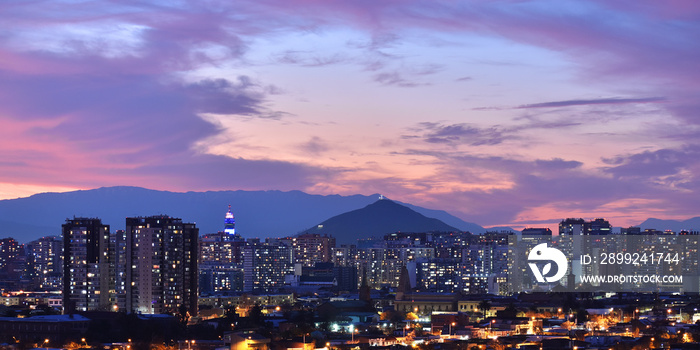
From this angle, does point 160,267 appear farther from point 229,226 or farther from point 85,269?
point 229,226

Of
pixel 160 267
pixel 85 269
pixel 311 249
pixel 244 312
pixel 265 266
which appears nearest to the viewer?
pixel 160 267

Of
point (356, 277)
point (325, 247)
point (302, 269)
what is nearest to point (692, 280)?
point (356, 277)

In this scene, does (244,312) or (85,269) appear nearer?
(85,269)

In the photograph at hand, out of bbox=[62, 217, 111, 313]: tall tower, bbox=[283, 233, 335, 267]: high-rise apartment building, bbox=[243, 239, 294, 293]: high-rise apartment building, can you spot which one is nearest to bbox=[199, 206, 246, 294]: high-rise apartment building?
bbox=[243, 239, 294, 293]: high-rise apartment building

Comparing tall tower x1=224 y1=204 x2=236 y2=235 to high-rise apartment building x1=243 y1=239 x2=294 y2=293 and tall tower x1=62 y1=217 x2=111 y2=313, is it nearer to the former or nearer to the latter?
high-rise apartment building x1=243 y1=239 x2=294 y2=293

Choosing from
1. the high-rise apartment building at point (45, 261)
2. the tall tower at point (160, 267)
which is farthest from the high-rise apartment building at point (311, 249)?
the tall tower at point (160, 267)

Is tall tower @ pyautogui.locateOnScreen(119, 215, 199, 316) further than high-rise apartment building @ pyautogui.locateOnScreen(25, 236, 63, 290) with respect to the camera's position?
No

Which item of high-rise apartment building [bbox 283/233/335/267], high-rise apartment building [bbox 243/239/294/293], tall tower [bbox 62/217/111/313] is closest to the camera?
tall tower [bbox 62/217/111/313]

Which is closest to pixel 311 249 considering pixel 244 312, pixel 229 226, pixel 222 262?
pixel 229 226
